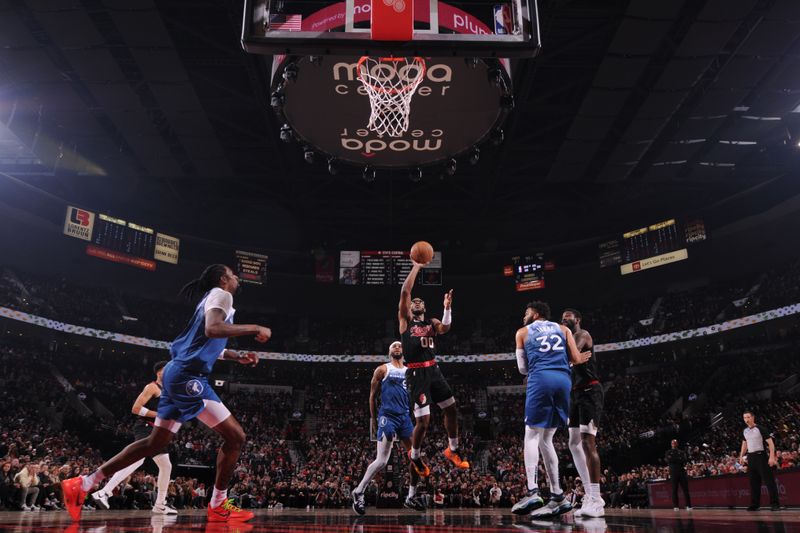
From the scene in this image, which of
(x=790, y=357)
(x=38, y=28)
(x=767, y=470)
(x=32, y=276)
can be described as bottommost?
(x=767, y=470)

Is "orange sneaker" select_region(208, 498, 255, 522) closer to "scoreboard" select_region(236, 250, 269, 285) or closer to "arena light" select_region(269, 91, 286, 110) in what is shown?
"arena light" select_region(269, 91, 286, 110)

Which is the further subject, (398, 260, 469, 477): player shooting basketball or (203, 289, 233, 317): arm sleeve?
(398, 260, 469, 477): player shooting basketball

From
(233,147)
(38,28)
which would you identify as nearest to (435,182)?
(233,147)

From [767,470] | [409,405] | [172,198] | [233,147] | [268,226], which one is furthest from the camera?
[268,226]

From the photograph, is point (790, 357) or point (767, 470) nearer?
point (767, 470)

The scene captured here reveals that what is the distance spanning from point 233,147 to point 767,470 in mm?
18514

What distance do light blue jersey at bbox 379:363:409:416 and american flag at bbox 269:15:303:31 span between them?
4.56 meters

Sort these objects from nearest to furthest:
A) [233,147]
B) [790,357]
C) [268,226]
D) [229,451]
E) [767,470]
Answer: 1. [229,451]
2. [767,470]
3. [233,147]
4. [790,357]
5. [268,226]

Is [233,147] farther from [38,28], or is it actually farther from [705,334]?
[705,334]

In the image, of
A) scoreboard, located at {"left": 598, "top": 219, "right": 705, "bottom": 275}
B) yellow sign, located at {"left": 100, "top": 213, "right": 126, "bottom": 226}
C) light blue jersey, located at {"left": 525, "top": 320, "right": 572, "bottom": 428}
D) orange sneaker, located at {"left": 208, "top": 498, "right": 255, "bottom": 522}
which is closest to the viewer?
orange sneaker, located at {"left": 208, "top": 498, "right": 255, "bottom": 522}

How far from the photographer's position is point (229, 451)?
4.98 m

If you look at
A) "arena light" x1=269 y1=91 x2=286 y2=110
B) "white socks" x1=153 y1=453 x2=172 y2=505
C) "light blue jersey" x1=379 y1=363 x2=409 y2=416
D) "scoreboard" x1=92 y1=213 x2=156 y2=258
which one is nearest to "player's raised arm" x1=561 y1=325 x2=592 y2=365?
"light blue jersey" x1=379 y1=363 x2=409 y2=416

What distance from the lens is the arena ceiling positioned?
14094 millimetres

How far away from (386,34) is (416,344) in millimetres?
3628
